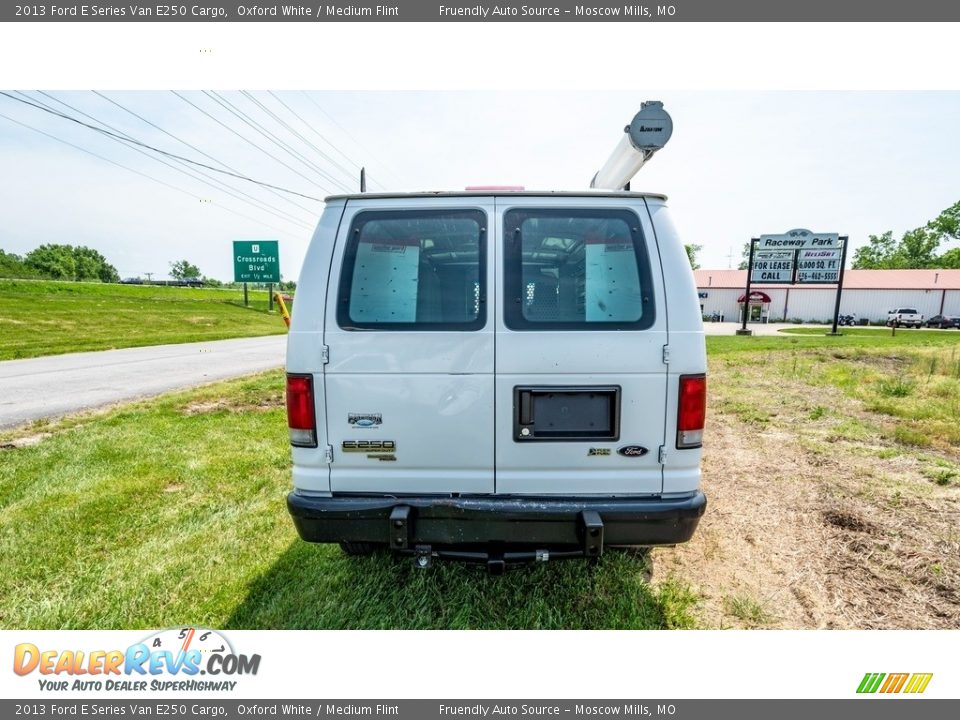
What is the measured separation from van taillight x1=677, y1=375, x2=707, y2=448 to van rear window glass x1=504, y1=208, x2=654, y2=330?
1.36ft

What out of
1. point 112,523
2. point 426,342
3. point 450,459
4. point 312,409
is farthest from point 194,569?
point 426,342

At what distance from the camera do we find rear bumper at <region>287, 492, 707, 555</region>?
239cm

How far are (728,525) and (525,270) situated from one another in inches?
108

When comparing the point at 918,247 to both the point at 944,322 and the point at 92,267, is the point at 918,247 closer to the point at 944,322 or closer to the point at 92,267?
the point at 944,322

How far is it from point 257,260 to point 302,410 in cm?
3118

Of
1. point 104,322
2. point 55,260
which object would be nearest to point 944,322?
point 104,322

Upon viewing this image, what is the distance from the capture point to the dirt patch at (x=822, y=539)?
2.73 meters

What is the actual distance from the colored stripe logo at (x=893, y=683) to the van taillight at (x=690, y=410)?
1463mm

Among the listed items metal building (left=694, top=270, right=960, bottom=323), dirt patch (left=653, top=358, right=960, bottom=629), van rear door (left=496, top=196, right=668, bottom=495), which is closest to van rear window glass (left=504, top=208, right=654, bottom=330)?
van rear door (left=496, top=196, right=668, bottom=495)

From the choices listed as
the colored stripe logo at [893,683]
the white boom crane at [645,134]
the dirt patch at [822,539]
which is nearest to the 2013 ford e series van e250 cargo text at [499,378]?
the dirt patch at [822,539]

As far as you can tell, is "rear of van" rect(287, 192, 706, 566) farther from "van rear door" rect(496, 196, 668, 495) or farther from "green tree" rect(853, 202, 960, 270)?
"green tree" rect(853, 202, 960, 270)

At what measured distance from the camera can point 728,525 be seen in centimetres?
368

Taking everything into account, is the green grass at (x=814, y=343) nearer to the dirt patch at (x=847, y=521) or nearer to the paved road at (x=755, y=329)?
the paved road at (x=755, y=329)

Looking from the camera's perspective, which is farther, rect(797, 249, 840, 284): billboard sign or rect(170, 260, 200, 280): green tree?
rect(170, 260, 200, 280): green tree
